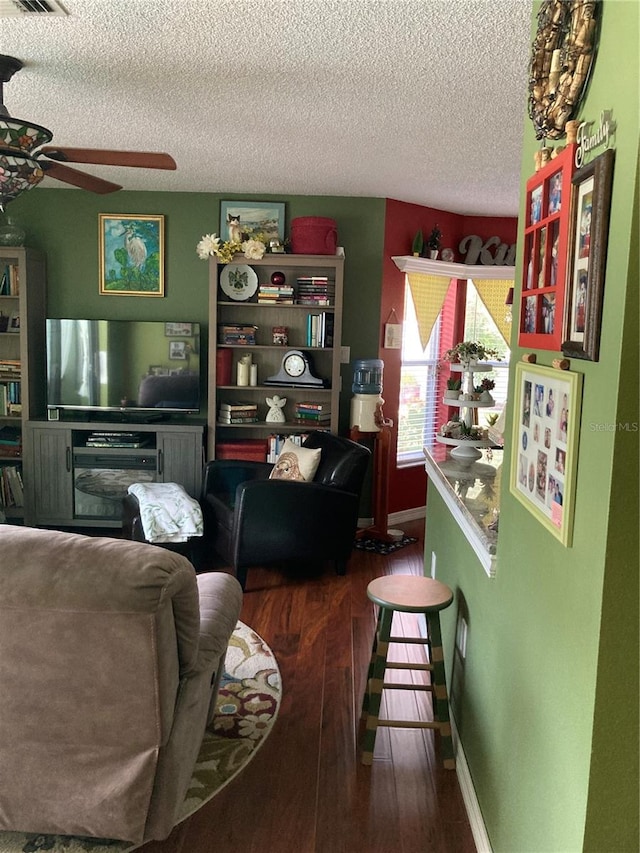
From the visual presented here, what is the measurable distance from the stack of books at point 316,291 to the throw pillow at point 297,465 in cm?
113

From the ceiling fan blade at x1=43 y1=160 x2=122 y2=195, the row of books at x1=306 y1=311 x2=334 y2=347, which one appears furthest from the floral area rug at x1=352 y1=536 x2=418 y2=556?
the ceiling fan blade at x1=43 y1=160 x2=122 y2=195

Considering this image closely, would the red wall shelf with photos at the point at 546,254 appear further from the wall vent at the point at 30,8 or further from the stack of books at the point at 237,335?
the stack of books at the point at 237,335

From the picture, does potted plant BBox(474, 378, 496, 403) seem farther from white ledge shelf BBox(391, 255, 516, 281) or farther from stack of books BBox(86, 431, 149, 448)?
stack of books BBox(86, 431, 149, 448)

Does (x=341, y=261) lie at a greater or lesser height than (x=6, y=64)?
lesser

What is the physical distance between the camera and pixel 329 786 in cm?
241

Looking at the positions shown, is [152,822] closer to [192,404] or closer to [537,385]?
[537,385]

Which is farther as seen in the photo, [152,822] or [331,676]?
[331,676]

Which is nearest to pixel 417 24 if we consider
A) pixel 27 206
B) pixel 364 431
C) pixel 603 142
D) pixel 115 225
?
pixel 603 142

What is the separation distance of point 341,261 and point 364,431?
1202 mm

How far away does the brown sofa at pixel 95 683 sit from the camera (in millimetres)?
1734

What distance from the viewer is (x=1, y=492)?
5.12m

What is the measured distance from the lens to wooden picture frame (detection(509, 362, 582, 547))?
139 centimetres

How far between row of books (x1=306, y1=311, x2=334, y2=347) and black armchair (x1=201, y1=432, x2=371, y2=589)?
2.77 feet

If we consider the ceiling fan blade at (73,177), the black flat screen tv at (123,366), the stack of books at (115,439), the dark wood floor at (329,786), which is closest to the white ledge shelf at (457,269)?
the black flat screen tv at (123,366)
